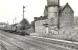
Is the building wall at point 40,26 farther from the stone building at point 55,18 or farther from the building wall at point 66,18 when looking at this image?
the building wall at point 66,18

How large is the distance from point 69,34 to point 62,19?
24.1 m

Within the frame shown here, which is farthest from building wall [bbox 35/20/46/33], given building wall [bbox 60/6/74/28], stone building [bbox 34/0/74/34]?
building wall [bbox 60/6/74/28]

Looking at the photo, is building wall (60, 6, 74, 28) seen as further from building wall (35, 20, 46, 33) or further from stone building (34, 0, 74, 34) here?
building wall (35, 20, 46, 33)

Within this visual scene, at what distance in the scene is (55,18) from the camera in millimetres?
45656

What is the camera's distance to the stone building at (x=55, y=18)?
4559 centimetres

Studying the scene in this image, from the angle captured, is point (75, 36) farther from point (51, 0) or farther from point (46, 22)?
point (51, 0)

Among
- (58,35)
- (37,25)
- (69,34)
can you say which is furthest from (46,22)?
(69,34)

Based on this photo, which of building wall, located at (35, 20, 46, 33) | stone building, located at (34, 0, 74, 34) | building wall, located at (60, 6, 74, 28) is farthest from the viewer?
building wall, located at (60, 6, 74, 28)

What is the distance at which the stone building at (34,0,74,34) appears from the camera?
45594 mm

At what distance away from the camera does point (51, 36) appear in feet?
113

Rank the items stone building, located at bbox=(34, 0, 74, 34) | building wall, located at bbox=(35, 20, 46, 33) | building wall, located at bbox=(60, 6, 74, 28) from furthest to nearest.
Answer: building wall, located at bbox=(60, 6, 74, 28) → building wall, located at bbox=(35, 20, 46, 33) → stone building, located at bbox=(34, 0, 74, 34)

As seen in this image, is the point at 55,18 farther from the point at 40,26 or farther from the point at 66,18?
the point at 66,18

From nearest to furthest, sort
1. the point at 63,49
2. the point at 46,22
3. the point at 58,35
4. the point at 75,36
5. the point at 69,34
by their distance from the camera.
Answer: the point at 63,49
the point at 75,36
the point at 69,34
the point at 58,35
the point at 46,22

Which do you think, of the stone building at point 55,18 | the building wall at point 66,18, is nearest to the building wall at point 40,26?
the stone building at point 55,18
